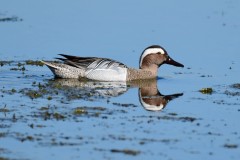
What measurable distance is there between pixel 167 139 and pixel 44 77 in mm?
5319

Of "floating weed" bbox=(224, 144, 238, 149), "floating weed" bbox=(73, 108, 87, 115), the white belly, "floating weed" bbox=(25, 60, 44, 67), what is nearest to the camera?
"floating weed" bbox=(224, 144, 238, 149)

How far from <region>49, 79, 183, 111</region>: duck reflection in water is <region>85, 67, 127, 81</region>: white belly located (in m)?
0.18

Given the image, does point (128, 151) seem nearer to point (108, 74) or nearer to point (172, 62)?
point (108, 74)

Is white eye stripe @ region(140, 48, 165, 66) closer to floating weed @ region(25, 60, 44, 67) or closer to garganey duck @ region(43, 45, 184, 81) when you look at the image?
garganey duck @ region(43, 45, 184, 81)

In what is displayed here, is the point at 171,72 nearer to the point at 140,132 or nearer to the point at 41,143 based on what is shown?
the point at 140,132

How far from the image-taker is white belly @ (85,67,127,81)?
15.7 m

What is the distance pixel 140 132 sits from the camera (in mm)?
11172

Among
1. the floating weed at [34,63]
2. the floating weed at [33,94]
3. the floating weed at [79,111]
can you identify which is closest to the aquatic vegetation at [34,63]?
the floating weed at [34,63]

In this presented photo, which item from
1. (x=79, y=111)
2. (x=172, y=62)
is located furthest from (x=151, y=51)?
(x=79, y=111)

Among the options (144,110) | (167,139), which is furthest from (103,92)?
(167,139)

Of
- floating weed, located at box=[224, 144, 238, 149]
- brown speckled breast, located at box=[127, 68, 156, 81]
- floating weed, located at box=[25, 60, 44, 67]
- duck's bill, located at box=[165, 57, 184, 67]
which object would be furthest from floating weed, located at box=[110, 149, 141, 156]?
floating weed, located at box=[25, 60, 44, 67]

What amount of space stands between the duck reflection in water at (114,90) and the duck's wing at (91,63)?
0.34 metres

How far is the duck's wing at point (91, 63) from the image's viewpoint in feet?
51.8

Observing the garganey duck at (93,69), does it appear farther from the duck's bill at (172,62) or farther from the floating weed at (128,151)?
the floating weed at (128,151)
